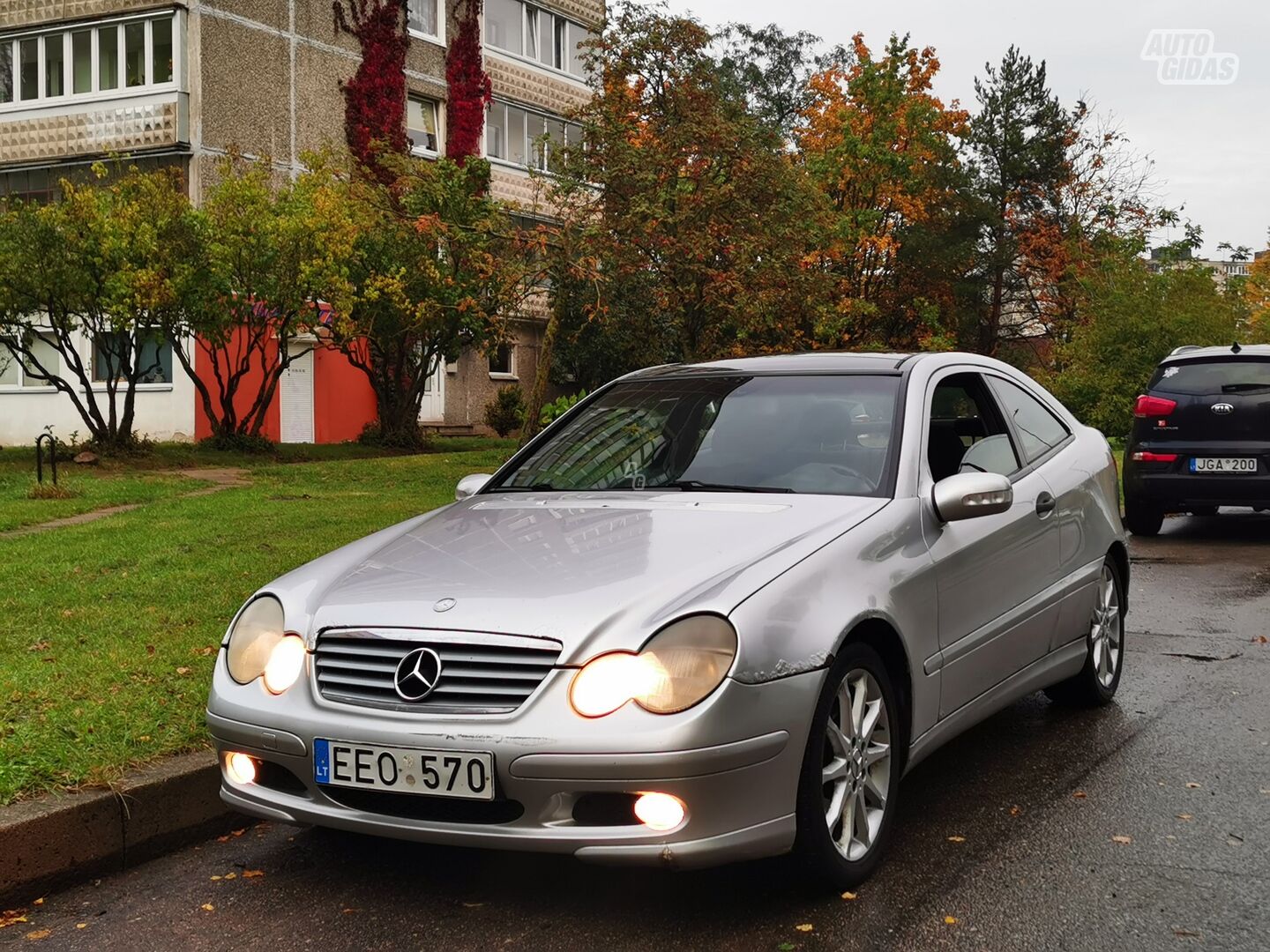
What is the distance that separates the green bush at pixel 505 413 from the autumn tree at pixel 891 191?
954cm

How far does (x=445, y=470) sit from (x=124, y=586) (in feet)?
41.1

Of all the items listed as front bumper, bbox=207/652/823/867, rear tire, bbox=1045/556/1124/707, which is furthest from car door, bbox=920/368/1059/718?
front bumper, bbox=207/652/823/867

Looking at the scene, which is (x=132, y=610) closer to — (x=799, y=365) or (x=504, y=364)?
(x=799, y=365)

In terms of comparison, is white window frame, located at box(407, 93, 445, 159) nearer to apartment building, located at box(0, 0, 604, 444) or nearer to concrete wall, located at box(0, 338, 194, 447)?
apartment building, located at box(0, 0, 604, 444)

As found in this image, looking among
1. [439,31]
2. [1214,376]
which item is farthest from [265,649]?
[439,31]

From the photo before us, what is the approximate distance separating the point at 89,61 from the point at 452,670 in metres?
31.3

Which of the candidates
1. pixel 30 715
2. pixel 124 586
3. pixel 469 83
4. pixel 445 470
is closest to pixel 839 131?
pixel 469 83

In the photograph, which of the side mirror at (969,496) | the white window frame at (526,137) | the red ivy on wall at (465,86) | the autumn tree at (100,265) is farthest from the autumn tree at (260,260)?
the side mirror at (969,496)

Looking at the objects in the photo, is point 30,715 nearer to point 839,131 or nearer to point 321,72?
point 321,72

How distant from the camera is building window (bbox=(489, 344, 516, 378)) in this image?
Result: 126 ft

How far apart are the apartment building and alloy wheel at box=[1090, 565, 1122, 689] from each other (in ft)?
81.4

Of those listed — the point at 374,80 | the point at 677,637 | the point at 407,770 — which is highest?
the point at 374,80

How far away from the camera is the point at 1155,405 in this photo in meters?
12.2

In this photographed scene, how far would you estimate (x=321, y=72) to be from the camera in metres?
33.0
